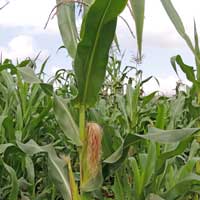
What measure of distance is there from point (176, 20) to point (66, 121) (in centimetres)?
42

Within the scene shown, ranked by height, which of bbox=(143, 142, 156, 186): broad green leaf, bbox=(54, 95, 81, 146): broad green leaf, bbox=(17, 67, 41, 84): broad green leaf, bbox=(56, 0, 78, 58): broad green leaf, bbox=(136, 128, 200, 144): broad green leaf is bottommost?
bbox=(143, 142, 156, 186): broad green leaf

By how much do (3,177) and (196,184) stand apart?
24.3 inches

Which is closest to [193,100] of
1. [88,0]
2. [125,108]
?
[125,108]

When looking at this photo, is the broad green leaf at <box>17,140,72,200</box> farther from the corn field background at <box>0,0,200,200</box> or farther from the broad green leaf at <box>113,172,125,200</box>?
the broad green leaf at <box>113,172,125,200</box>

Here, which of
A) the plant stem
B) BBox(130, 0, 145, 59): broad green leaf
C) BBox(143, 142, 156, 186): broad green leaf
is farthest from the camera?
BBox(143, 142, 156, 186): broad green leaf

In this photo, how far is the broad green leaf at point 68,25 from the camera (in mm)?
1009

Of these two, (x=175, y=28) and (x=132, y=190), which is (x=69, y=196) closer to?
(x=132, y=190)

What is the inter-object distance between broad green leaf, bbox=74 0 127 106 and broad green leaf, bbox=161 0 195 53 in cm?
14

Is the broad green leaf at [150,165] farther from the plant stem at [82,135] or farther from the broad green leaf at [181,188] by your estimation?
the plant stem at [82,135]

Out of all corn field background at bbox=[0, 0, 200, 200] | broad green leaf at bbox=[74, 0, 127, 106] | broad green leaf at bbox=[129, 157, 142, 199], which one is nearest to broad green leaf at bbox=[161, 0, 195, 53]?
corn field background at bbox=[0, 0, 200, 200]

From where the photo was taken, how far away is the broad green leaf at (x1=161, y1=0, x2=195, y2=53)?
0.81 m

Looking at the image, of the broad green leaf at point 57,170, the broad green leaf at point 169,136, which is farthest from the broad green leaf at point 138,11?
the broad green leaf at point 57,170

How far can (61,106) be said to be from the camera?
1.18 metres

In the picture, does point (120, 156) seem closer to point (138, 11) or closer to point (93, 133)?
point (93, 133)
